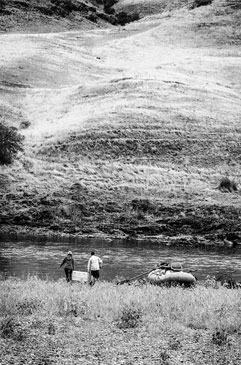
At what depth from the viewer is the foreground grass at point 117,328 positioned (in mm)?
12102

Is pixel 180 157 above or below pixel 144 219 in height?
above

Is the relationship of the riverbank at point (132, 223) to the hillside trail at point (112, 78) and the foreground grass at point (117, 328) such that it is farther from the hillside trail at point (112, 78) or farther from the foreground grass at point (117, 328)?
the foreground grass at point (117, 328)

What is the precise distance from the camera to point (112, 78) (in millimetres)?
78938

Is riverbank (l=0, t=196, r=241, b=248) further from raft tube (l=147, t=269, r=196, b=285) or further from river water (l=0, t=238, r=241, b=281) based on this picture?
raft tube (l=147, t=269, r=196, b=285)

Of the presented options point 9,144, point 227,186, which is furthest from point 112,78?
point 227,186

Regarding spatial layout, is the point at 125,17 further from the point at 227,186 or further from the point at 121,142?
the point at 227,186

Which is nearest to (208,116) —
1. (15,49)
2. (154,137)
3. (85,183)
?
(154,137)

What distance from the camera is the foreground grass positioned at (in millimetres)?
12102

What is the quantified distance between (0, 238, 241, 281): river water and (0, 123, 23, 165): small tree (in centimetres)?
1466

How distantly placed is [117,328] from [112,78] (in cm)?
6672

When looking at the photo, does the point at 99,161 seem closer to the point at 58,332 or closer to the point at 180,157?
the point at 180,157

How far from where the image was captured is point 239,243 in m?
45.8

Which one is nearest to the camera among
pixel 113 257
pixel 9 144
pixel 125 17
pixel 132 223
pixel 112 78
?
pixel 113 257

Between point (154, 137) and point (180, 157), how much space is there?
13.6 ft
